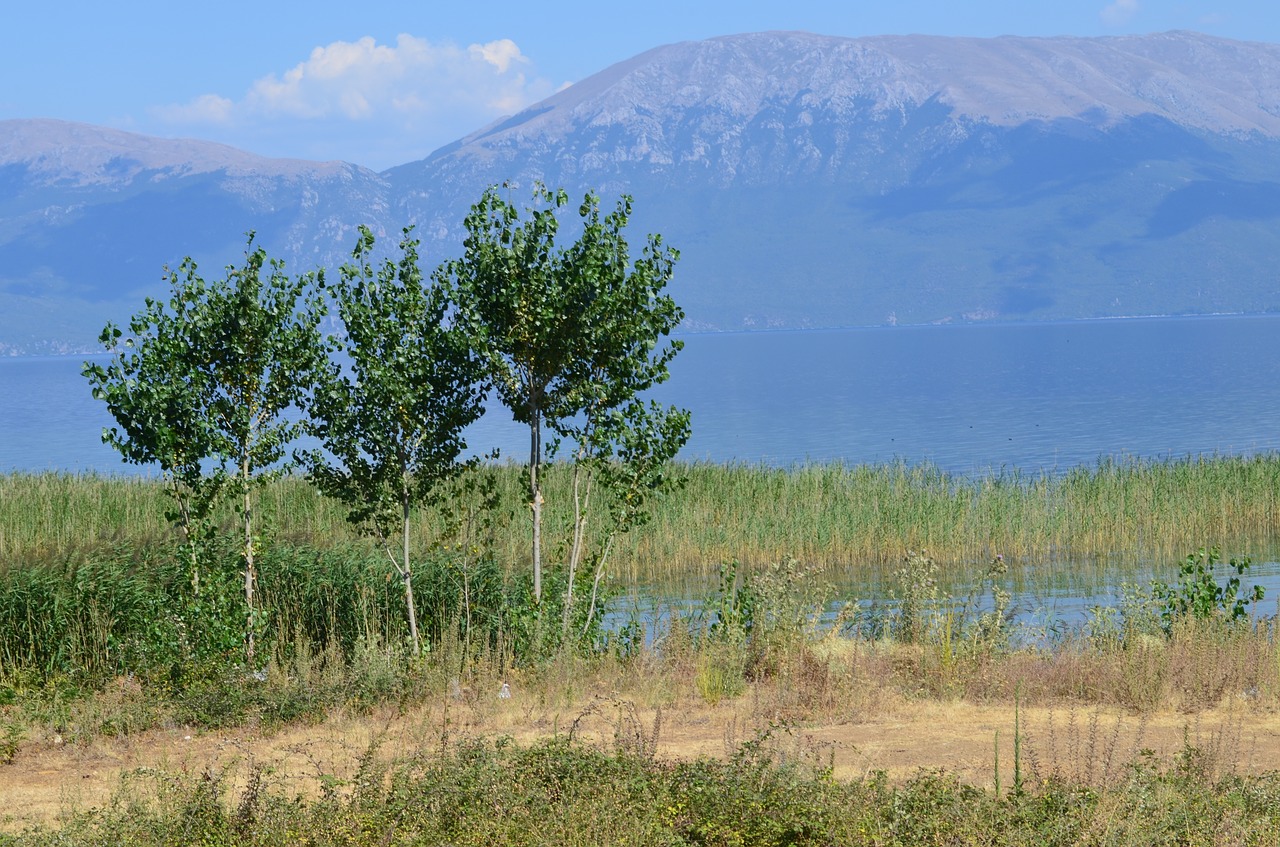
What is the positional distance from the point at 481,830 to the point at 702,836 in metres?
1.29

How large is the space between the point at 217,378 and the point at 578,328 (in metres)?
3.69

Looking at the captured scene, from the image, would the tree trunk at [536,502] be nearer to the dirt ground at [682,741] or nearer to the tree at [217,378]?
the dirt ground at [682,741]

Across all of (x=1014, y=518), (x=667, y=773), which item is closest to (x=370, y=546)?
(x=667, y=773)

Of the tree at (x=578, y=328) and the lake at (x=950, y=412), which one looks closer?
the tree at (x=578, y=328)

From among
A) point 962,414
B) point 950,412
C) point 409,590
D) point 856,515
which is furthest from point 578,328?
point 950,412

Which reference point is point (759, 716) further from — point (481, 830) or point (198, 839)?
point (198, 839)

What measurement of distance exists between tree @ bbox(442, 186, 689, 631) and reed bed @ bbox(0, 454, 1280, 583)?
24.6ft

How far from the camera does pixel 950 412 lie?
7975cm

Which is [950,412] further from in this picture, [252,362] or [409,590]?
[252,362]

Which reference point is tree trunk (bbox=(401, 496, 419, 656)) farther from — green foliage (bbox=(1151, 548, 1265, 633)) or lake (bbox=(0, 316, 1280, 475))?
lake (bbox=(0, 316, 1280, 475))

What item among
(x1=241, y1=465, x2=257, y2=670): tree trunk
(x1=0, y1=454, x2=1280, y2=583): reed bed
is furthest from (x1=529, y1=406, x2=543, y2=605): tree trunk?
(x1=0, y1=454, x2=1280, y2=583): reed bed

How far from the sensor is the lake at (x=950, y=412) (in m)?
54.2

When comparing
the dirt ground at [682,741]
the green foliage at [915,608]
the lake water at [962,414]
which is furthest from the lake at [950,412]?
the dirt ground at [682,741]

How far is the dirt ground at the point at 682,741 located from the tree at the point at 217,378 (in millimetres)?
2454
